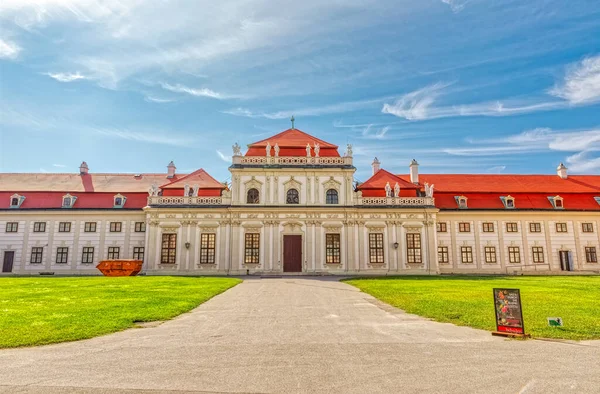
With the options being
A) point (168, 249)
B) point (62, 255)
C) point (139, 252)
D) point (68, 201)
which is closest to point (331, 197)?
point (168, 249)

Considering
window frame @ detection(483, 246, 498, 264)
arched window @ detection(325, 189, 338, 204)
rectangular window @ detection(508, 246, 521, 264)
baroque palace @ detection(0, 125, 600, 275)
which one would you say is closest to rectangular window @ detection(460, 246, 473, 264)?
baroque palace @ detection(0, 125, 600, 275)

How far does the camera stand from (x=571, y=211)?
4109 centimetres

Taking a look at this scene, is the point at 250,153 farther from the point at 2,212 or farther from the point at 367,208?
the point at 2,212

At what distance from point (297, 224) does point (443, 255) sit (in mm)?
15806

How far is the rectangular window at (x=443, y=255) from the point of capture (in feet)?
132

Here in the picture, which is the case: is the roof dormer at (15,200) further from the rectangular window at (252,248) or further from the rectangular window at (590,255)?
the rectangular window at (590,255)

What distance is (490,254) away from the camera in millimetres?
40375

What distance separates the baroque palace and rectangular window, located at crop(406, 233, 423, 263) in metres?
0.10

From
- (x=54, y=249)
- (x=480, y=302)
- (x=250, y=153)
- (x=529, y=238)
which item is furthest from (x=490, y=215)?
(x=54, y=249)

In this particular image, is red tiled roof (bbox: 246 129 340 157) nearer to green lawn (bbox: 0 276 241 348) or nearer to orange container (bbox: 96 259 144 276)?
orange container (bbox: 96 259 144 276)

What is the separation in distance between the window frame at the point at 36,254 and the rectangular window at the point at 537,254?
51569 millimetres

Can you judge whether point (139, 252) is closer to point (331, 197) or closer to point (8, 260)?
point (8, 260)

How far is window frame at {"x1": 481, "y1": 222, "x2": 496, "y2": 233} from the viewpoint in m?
40.8

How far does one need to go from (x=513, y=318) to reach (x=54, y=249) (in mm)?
43838
